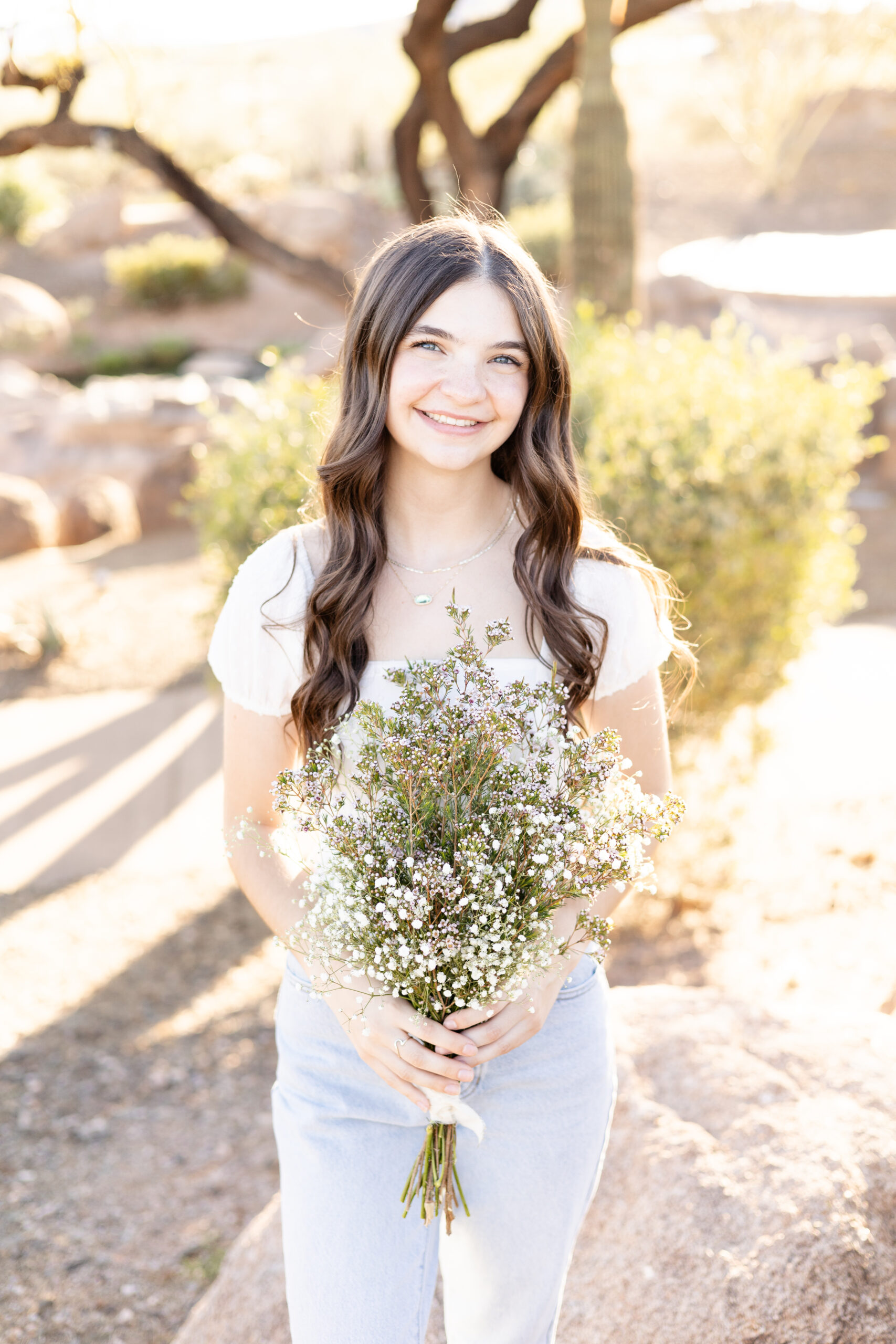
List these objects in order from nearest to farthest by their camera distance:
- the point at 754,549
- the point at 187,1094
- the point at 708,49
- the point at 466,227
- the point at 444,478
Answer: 1. the point at 466,227
2. the point at 444,478
3. the point at 187,1094
4. the point at 754,549
5. the point at 708,49

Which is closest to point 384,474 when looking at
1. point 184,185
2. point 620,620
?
point 620,620

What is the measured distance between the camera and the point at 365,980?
1.72 meters

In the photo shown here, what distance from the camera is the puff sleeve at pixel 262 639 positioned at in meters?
2.00

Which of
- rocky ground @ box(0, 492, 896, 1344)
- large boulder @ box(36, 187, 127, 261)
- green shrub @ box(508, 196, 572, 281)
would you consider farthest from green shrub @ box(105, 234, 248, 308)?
rocky ground @ box(0, 492, 896, 1344)

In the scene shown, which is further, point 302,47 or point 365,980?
point 302,47

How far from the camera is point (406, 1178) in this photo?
182cm

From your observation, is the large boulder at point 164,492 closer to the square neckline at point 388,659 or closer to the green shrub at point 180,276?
the square neckline at point 388,659

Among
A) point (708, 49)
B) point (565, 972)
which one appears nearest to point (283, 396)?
point (565, 972)

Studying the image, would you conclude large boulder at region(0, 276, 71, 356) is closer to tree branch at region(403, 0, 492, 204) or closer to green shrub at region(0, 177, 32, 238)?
green shrub at region(0, 177, 32, 238)

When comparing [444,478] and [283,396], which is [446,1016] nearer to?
[444,478]

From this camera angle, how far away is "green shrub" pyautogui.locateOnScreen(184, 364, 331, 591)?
14.2 feet

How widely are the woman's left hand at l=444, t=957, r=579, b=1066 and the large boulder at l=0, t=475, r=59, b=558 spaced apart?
8.55 metres

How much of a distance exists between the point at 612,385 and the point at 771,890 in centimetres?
225

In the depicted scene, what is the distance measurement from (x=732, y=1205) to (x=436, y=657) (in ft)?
4.06
